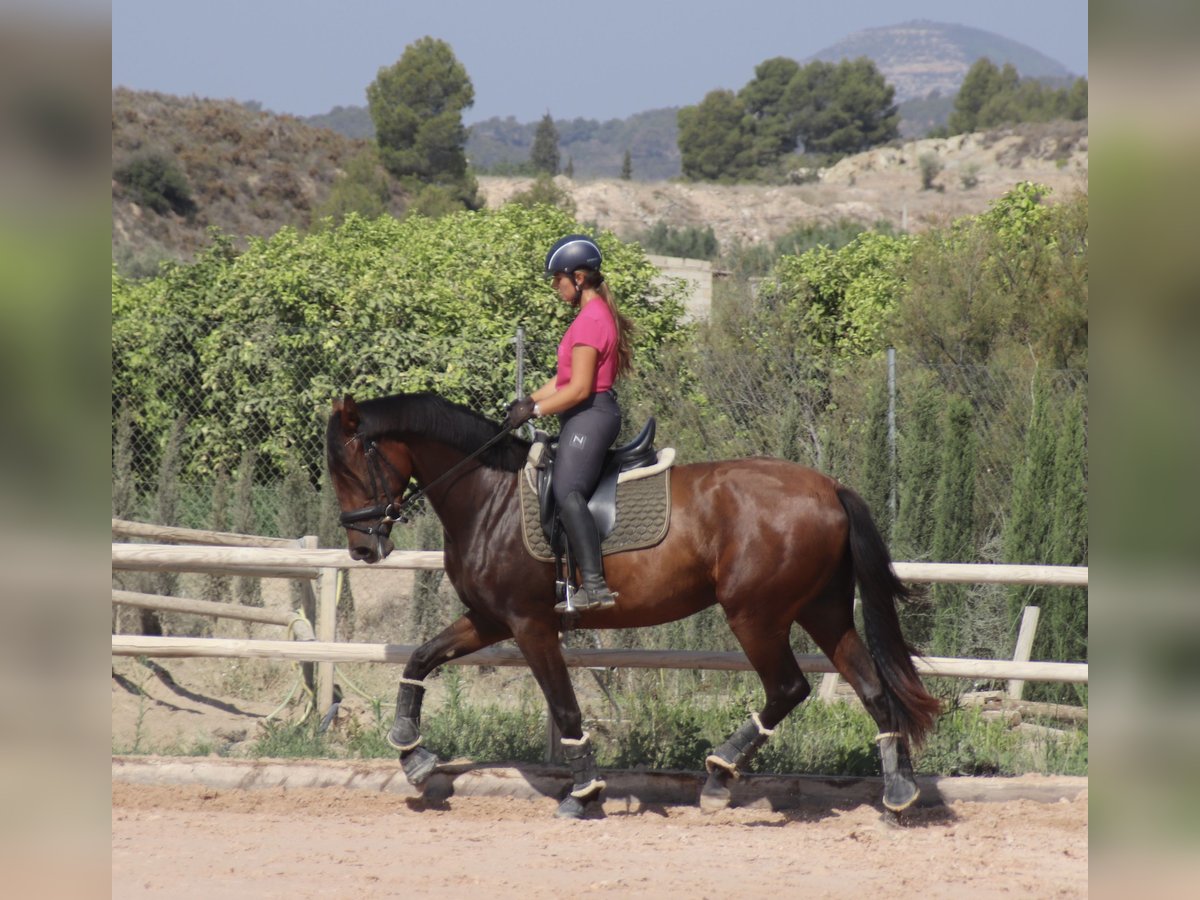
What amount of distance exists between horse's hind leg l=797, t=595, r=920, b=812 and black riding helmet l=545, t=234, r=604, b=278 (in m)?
2.11

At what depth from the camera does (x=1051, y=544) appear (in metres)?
10.1

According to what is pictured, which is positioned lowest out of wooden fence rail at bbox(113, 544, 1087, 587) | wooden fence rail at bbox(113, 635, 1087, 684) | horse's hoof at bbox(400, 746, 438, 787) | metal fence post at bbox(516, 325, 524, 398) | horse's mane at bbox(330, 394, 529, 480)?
horse's hoof at bbox(400, 746, 438, 787)

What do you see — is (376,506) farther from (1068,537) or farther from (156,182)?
(156,182)

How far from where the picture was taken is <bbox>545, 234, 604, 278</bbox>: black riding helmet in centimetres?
643

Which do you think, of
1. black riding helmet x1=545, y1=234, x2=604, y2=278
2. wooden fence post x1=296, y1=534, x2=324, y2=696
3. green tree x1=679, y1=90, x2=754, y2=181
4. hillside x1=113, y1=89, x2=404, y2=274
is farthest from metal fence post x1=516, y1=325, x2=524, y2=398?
green tree x1=679, y1=90, x2=754, y2=181

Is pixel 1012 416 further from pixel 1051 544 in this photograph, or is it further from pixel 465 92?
pixel 465 92

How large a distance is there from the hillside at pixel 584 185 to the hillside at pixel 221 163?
0.23 feet

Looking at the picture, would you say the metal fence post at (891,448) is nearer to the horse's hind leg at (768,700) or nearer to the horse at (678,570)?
the horse at (678,570)

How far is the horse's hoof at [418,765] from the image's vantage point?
261 inches

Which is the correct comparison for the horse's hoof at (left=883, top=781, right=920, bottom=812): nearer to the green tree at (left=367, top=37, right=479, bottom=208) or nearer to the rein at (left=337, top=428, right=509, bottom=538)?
the rein at (left=337, top=428, right=509, bottom=538)

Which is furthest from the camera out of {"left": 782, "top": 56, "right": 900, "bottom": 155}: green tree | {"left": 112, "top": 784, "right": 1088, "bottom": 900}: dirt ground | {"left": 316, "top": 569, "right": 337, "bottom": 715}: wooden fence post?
{"left": 782, "top": 56, "right": 900, "bottom": 155}: green tree

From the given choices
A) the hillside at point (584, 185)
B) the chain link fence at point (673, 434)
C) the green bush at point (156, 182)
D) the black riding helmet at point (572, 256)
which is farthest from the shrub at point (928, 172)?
the black riding helmet at point (572, 256)

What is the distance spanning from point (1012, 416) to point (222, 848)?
7937mm
